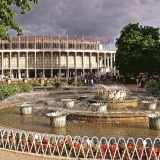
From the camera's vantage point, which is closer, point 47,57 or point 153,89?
point 153,89

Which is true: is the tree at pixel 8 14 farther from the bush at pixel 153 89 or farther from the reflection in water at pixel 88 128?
the bush at pixel 153 89

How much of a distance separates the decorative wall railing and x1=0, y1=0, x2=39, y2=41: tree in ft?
28.1

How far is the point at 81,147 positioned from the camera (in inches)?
283

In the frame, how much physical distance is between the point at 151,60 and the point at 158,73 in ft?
14.8

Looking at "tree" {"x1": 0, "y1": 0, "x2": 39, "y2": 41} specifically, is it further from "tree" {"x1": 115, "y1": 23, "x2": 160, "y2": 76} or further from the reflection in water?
"tree" {"x1": 115, "y1": 23, "x2": 160, "y2": 76}

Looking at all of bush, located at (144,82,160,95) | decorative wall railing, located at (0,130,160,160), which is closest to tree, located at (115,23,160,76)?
bush, located at (144,82,160,95)

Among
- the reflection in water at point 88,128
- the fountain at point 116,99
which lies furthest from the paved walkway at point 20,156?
the fountain at point 116,99

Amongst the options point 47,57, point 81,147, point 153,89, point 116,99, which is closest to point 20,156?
point 81,147

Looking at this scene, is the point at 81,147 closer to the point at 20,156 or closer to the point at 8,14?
the point at 20,156

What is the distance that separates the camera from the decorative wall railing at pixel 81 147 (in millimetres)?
6949

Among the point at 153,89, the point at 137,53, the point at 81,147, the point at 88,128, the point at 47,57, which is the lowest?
the point at 88,128

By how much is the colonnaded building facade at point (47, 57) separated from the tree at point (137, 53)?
2801 cm

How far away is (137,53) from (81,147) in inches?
1387

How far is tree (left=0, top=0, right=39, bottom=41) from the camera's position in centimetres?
1472
